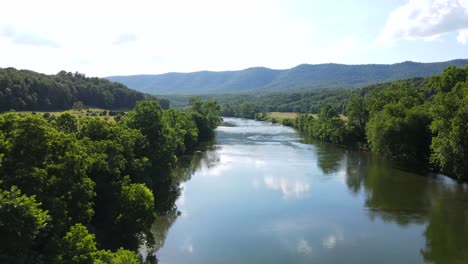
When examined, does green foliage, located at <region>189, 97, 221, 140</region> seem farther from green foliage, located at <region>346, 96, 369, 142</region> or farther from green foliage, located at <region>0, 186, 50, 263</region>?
green foliage, located at <region>0, 186, 50, 263</region>

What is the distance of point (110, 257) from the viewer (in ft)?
57.2

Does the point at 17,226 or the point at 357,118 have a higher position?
the point at 17,226

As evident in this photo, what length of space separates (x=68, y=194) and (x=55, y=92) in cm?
7981

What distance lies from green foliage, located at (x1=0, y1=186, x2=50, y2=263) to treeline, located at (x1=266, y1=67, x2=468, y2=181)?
39877 millimetres

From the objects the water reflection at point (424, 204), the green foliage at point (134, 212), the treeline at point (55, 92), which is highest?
the treeline at point (55, 92)

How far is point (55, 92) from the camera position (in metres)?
91.6

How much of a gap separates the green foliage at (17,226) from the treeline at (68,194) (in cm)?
3

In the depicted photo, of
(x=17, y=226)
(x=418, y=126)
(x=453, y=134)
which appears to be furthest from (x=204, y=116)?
(x=17, y=226)

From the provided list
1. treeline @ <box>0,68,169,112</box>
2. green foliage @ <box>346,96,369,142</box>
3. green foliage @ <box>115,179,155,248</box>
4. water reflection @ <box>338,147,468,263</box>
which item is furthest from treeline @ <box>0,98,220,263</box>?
green foliage @ <box>346,96,369,142</box>

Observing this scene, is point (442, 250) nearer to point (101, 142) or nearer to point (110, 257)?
point (110, 257)

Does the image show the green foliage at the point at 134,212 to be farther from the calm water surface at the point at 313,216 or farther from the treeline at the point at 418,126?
the treeline at the point at 418,126

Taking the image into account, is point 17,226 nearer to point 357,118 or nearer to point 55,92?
point 357,118

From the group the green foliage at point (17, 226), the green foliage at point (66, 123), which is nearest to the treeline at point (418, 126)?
the green foliage at point (66, 123)

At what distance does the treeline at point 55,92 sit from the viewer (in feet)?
250
